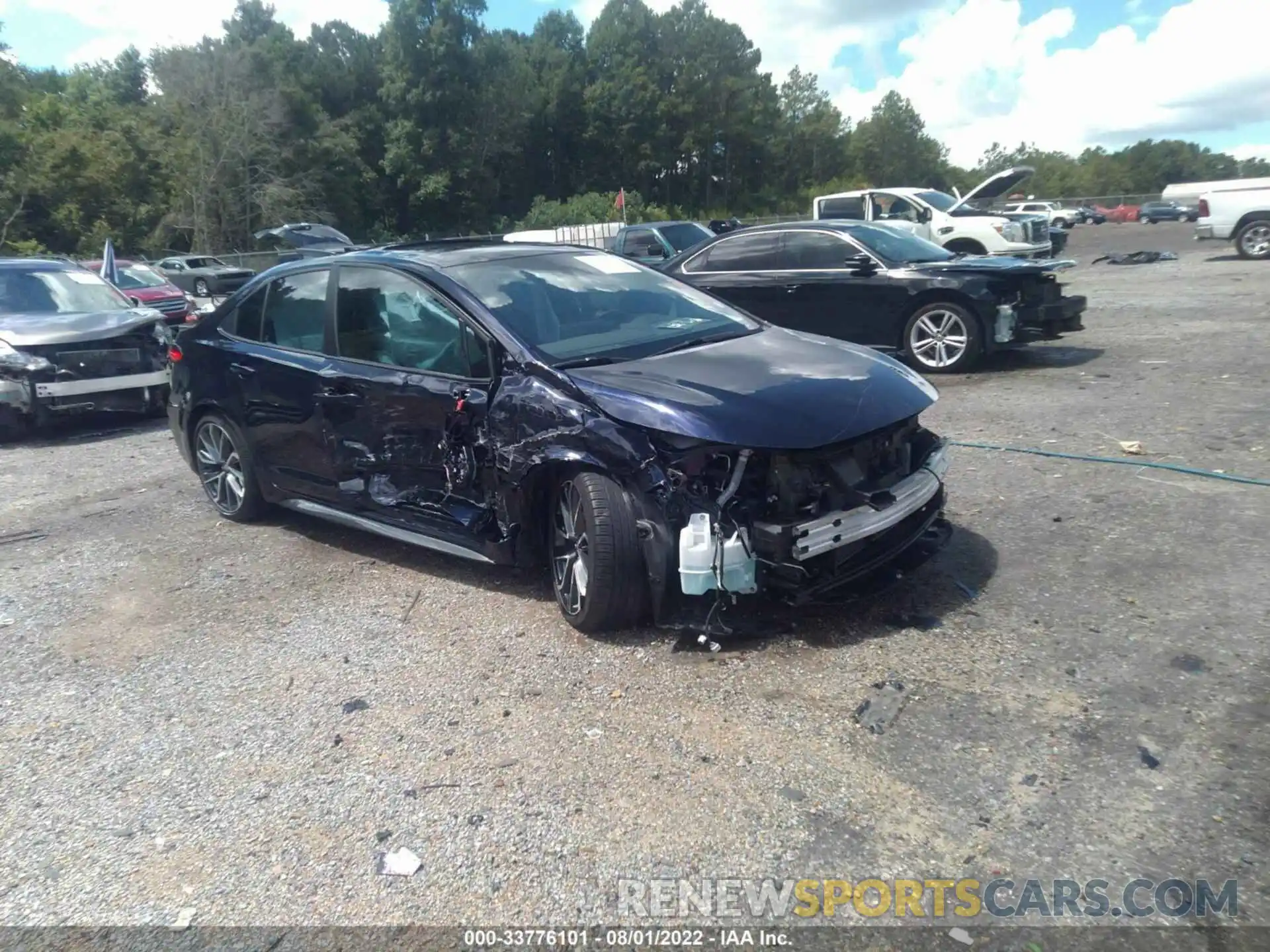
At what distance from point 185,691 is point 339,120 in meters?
59.7

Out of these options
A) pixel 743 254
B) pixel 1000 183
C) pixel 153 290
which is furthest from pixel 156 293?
pixel 1000 183

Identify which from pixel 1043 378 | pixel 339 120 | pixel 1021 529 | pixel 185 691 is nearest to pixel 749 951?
pixel 185 691

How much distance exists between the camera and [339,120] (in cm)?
5788

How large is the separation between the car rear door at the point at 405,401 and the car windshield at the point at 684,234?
13430 millimetres

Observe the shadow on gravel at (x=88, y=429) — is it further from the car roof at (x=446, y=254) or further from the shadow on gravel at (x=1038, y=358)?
the shadow on gravel at (x=1038, y=358)

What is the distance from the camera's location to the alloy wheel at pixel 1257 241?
1956cm

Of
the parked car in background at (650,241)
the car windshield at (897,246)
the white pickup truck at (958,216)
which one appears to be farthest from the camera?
the parked car in background at (650,241)

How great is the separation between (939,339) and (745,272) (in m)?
2.20

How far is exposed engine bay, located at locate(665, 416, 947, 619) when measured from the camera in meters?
3.93

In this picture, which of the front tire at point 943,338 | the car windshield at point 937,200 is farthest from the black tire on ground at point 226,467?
the car windshield at point 937,200

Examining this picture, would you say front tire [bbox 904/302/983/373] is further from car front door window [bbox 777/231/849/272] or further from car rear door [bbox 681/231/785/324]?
car rear door [bbox 681/231/785/324]

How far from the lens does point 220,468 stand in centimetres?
654

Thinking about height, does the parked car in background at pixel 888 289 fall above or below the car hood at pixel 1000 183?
below

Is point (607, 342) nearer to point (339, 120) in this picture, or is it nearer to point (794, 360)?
point (794, 360)
